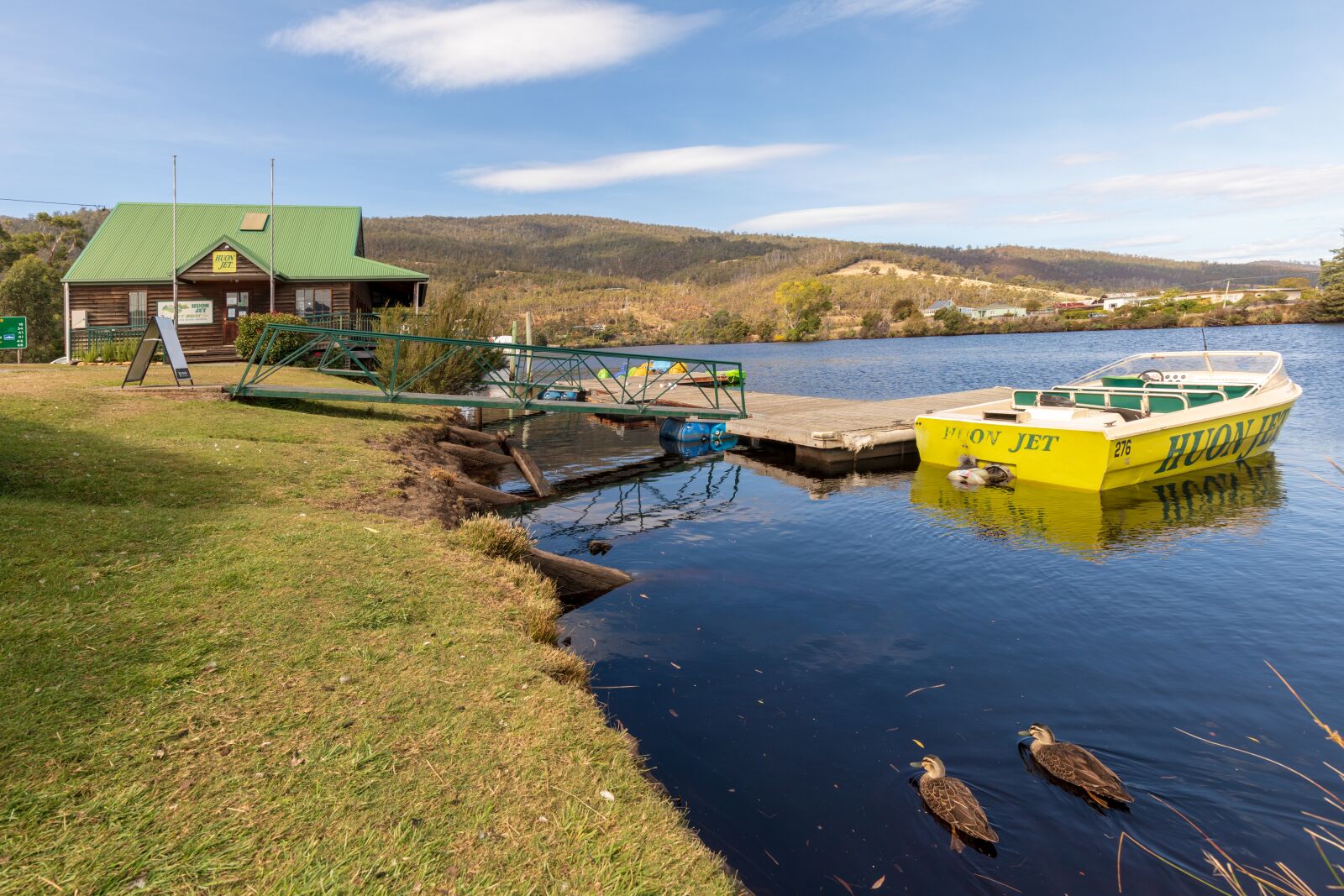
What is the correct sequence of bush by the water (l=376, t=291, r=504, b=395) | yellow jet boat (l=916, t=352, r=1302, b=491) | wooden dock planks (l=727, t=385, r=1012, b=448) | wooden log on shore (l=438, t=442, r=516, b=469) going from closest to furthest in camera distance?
yellow jet boat (l=916, t=352, r=1302, b=491), wooden log on shore (l=438, t=442, r=516, b=469), wooden dock planks (l=727, t=385, r=1012, b=448), bush by the water (l=376, t=291, r=504, b=395)

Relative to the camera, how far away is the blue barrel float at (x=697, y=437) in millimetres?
21016

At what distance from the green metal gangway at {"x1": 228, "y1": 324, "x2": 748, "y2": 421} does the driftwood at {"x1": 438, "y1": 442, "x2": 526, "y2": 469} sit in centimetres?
103

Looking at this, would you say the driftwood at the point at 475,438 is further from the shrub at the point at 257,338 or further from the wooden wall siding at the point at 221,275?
the wooden wall siding at the point at 221,275

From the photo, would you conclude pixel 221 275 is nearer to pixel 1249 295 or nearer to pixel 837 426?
pixel 837 426

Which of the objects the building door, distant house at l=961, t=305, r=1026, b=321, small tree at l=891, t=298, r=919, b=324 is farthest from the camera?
distant house at l=961, t=305, r=1026, b=321

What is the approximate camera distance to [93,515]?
6617 mm

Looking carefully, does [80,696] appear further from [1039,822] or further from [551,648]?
[1039,822]

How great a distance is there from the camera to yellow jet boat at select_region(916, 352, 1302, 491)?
14.1 meters

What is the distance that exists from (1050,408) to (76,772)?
16273mm

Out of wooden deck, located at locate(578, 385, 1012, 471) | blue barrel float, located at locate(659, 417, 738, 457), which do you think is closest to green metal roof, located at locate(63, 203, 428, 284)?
blue barrel float, located at locate(659, 417, 738, 457)

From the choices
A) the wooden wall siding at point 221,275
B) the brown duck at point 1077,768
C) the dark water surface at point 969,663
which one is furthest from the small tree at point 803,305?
the brown duck at point 1077,768

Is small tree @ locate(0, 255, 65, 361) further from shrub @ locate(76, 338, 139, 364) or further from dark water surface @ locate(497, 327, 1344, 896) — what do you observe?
dark water surface @ locate(497, 327, 1344, 896)

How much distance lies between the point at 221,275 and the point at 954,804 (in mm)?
32515

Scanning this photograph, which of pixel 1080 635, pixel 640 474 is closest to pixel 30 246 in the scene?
pixel 640 474
